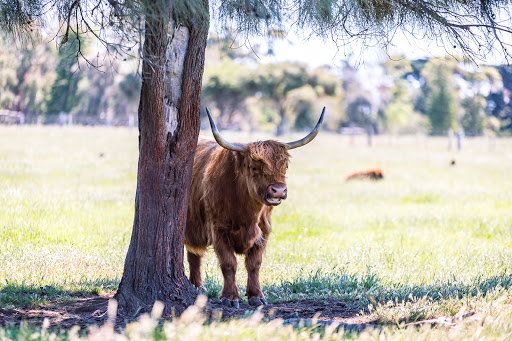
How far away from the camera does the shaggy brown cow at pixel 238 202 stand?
6.27m

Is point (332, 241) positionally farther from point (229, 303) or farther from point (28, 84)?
point (28, 84)

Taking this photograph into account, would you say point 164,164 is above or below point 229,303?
above

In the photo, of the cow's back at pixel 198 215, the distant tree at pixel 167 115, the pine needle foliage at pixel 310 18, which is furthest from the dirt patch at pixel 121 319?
the pine needle foliage at pixel 310 18

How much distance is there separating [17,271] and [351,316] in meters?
3.83

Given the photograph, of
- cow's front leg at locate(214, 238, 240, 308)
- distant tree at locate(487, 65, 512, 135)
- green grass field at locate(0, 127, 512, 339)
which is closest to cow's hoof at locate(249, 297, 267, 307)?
cow's front leg at locate(214, 238, 240, 308)

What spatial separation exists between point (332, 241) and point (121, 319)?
6.07m

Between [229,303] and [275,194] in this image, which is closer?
[275,194]

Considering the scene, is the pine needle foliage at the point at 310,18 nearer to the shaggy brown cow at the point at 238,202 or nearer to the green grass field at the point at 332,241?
the shaggy brown cow at the point at 238,202

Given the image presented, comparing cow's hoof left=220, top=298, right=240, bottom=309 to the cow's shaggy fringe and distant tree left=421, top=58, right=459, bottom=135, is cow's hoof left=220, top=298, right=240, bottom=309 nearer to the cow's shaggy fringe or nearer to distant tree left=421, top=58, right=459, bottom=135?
the cow's shaggy fringe

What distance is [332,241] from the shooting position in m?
10.8

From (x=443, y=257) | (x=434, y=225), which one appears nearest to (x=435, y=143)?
(x=434, y=225)

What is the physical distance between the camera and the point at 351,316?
5.68 metres

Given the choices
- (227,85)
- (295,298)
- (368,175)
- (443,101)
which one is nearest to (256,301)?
(295,298)

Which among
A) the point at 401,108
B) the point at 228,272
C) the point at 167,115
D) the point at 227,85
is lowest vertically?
the point at 228,272
